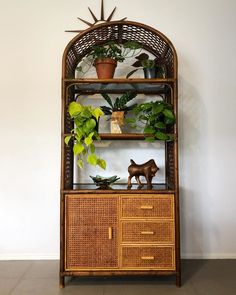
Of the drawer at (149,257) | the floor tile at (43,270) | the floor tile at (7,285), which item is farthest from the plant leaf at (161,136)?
the floor tile at (7,285)

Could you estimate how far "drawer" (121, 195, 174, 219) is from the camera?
6.37 feet

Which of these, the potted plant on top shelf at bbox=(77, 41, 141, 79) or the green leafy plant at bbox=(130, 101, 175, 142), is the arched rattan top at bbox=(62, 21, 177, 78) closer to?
the potted plant on top shelf at bbox=(77, 41, 141, 79)

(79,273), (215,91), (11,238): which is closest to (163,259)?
(79,273)

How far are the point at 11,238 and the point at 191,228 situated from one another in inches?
66.5

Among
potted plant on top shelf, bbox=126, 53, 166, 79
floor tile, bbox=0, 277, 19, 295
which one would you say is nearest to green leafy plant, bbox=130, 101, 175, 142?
potted plant on top shelf, bbox=126, 53, 166, 79

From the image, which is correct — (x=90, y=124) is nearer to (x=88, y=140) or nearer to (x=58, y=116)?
(x=88, y=140)

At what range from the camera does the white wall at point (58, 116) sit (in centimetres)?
244

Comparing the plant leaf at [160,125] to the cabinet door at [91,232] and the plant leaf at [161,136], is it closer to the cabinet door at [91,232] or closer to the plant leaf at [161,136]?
the plant leaf at [161,136]

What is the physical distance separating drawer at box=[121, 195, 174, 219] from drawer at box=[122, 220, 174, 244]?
0.05m

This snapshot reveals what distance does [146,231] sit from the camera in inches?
76.2

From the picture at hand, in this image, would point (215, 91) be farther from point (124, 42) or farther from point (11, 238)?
point (11, 238)

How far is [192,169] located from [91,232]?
1.14m

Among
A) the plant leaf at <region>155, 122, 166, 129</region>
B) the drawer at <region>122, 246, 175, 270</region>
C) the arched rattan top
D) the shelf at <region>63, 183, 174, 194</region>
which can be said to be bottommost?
the drawer at <region>122, 246, 175, 270</region>

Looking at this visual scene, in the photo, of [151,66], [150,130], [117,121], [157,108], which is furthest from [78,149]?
[151,66]
